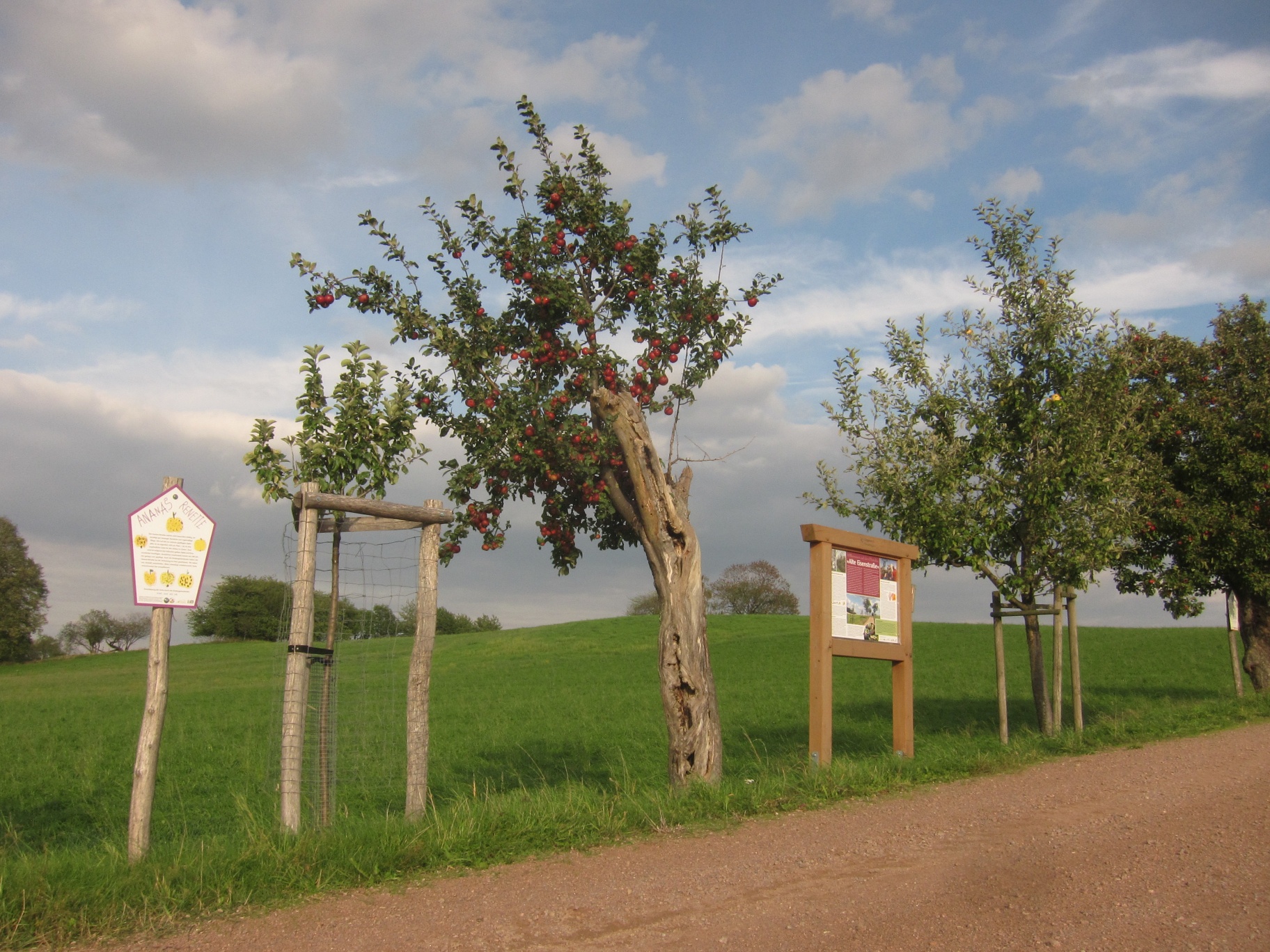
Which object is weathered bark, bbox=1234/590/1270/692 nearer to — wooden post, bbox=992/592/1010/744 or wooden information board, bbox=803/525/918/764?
wooden post, bbox=992/592/1010/744

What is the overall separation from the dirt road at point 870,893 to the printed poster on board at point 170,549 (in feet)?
7.29

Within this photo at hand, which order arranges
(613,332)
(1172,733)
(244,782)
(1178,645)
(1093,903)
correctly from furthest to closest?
(1178,645) < (244,782) < (1172,733) < (613,332) < (1093,903)

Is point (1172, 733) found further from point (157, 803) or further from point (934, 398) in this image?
point (157, 803)

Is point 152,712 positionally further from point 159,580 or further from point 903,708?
point 903,708

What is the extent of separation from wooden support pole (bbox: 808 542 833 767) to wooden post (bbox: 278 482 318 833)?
477 cm

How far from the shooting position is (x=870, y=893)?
529 cm

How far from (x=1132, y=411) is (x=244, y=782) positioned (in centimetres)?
1421

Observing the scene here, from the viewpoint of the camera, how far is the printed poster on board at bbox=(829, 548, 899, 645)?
9883mm

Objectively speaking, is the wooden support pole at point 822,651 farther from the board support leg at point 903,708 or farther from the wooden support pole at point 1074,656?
the wooden support pole at point 1074,656

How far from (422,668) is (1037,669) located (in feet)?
31.5

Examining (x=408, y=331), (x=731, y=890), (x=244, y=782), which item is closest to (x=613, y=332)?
Answer: (x=408, y=331)

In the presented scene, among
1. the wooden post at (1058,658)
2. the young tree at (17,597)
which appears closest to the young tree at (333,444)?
the wooden post at (1058,658)

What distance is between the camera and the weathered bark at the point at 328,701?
7461mm

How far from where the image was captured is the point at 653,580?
966 cm
